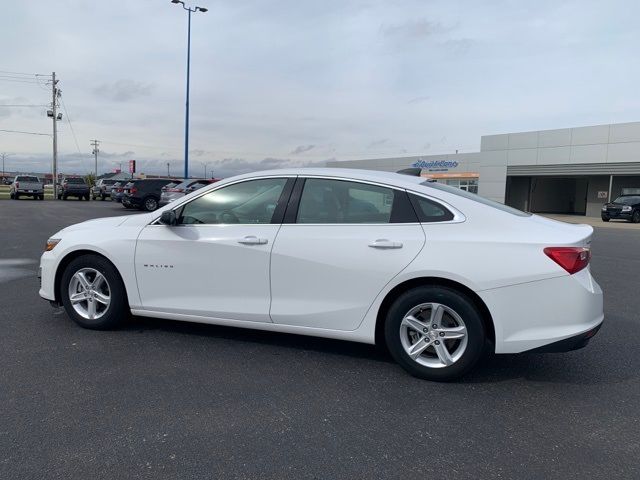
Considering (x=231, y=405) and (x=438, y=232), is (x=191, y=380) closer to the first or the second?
(x=231, y=405)

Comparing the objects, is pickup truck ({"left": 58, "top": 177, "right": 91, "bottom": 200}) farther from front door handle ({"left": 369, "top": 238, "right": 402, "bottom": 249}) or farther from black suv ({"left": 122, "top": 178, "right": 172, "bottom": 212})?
front door handle ({"left": 369, "top": 238, "right": 402, "bottom": 249})

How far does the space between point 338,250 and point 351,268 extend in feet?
0.58

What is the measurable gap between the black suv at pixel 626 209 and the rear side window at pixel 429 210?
2634 centimetres

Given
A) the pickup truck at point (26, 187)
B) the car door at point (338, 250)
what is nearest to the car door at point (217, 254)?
the car door at point (338, 250)

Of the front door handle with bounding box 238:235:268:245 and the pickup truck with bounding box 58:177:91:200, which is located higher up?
the pickup truck with bounding box 58:177:91:200

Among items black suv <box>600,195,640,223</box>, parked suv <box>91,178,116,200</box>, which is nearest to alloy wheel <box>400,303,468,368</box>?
black suv <box>600,195,640,223</box>

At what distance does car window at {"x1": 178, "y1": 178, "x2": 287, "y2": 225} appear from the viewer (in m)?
4.32

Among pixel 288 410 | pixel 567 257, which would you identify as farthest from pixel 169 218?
pixel 567 257

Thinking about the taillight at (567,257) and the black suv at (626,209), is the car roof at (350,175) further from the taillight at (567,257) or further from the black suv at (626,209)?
the black suv at (626,209)

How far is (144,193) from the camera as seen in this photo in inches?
939

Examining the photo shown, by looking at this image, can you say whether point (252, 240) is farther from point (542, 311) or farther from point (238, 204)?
point (542, 311)

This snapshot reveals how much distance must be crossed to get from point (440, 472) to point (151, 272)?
3.01 m

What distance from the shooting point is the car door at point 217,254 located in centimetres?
418

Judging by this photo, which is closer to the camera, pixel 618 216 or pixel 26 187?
pixel 618 216
